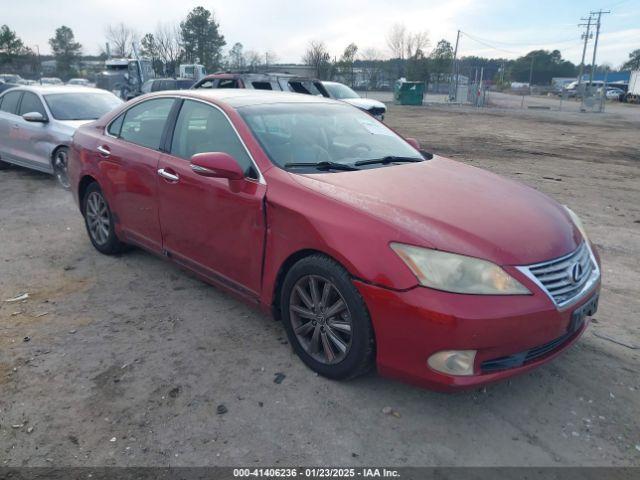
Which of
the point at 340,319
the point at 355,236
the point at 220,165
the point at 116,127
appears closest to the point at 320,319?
the point at 340,319

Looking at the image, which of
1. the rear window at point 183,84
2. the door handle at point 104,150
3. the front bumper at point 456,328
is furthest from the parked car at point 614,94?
the front bumper at point 456,328

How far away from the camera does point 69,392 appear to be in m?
2.90

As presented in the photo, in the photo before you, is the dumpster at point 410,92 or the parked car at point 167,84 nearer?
the parked car at point 167,84

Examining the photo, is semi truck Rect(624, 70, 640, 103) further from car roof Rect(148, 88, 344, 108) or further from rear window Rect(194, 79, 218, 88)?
car roof Rect(148, 88, 344, 108)

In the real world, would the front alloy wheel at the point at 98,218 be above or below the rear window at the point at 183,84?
below

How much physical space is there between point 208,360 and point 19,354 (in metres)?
1.23

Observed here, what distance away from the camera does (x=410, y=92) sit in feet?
128

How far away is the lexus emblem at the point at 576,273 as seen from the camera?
2732 millimetres

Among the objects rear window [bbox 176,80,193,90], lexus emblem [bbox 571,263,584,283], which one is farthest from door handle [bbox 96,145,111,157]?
rear window [bbox 176,80,193,90]

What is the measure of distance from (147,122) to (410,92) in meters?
37.2

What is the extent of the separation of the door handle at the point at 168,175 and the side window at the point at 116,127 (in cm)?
103

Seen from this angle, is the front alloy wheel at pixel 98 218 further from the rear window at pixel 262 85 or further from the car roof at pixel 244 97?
the rear window at pixel 262 85

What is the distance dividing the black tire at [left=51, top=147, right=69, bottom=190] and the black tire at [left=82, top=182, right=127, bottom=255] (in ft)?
10.5

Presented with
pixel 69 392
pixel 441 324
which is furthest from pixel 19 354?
pixel 441 324
